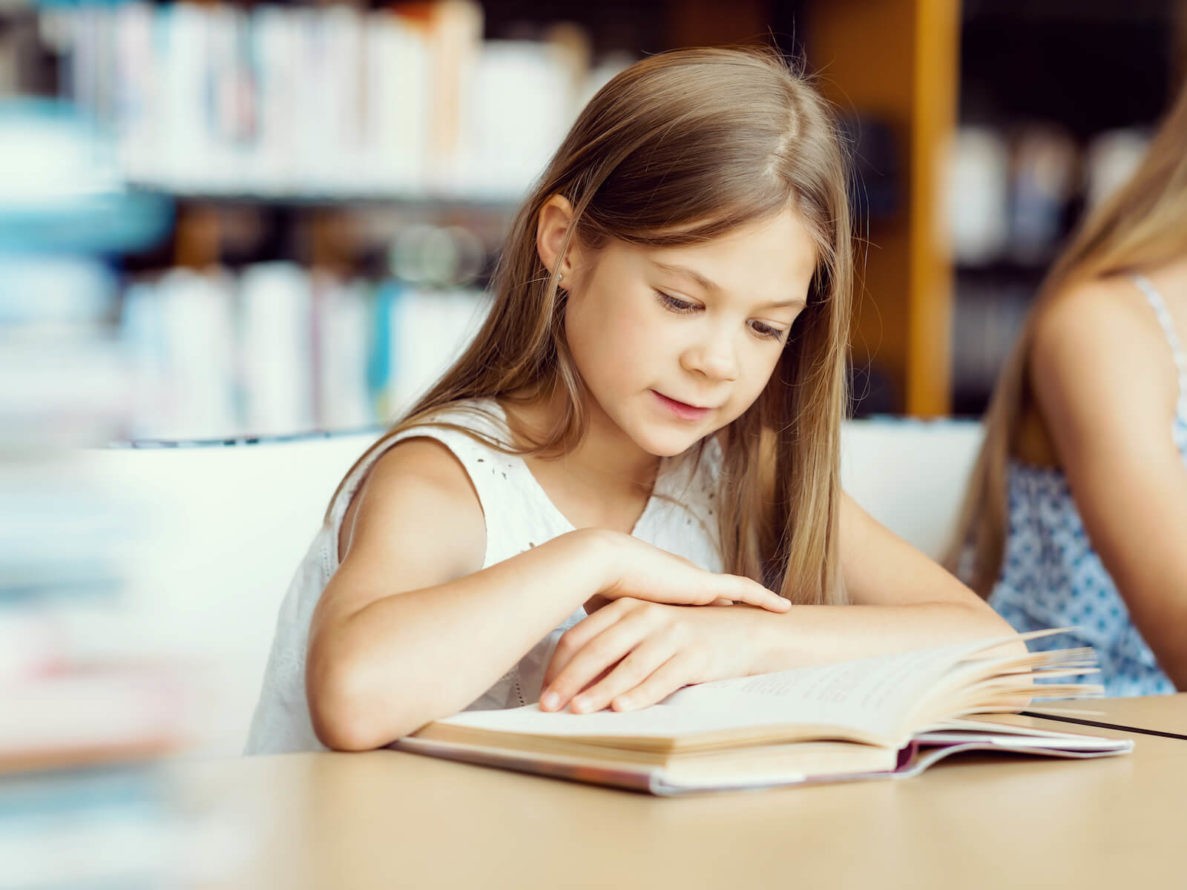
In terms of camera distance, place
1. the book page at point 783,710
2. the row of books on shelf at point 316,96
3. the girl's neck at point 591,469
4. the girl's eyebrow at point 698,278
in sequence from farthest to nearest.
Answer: the row of books on shelf at point 316,96, the girl's neck at point 591,469, the girl's eyebrow at point 698,278, the book page at point 783,710

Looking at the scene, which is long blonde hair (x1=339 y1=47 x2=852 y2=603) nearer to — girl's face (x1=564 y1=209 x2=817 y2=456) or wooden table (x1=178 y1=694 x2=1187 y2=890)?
girl's face (x1=564 y1=209 x2=817 y2=456)

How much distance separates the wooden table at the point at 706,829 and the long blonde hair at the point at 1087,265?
2.42 feet

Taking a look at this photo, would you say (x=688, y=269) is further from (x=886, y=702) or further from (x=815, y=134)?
(x=886, y=702)

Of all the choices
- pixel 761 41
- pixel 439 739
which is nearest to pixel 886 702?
pixel 439 739

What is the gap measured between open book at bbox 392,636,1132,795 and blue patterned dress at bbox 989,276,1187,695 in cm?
67

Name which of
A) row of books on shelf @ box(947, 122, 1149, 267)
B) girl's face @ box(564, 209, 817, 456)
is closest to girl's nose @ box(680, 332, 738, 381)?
girl's face @ box(564, 209, 817, 456)

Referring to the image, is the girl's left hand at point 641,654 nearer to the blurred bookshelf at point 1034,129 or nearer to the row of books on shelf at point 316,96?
the row of books on shelf at point 316,96

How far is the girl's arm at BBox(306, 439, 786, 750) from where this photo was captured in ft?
2.32

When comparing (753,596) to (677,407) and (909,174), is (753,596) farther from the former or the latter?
(909,174)

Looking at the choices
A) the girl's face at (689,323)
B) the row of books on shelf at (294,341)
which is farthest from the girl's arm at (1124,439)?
the row of books on shelf at (294,341)

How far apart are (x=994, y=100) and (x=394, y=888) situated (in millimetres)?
2709

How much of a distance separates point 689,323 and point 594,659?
323 mm

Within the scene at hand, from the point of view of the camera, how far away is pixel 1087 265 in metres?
1.35

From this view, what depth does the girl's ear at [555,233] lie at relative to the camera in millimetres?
1050
